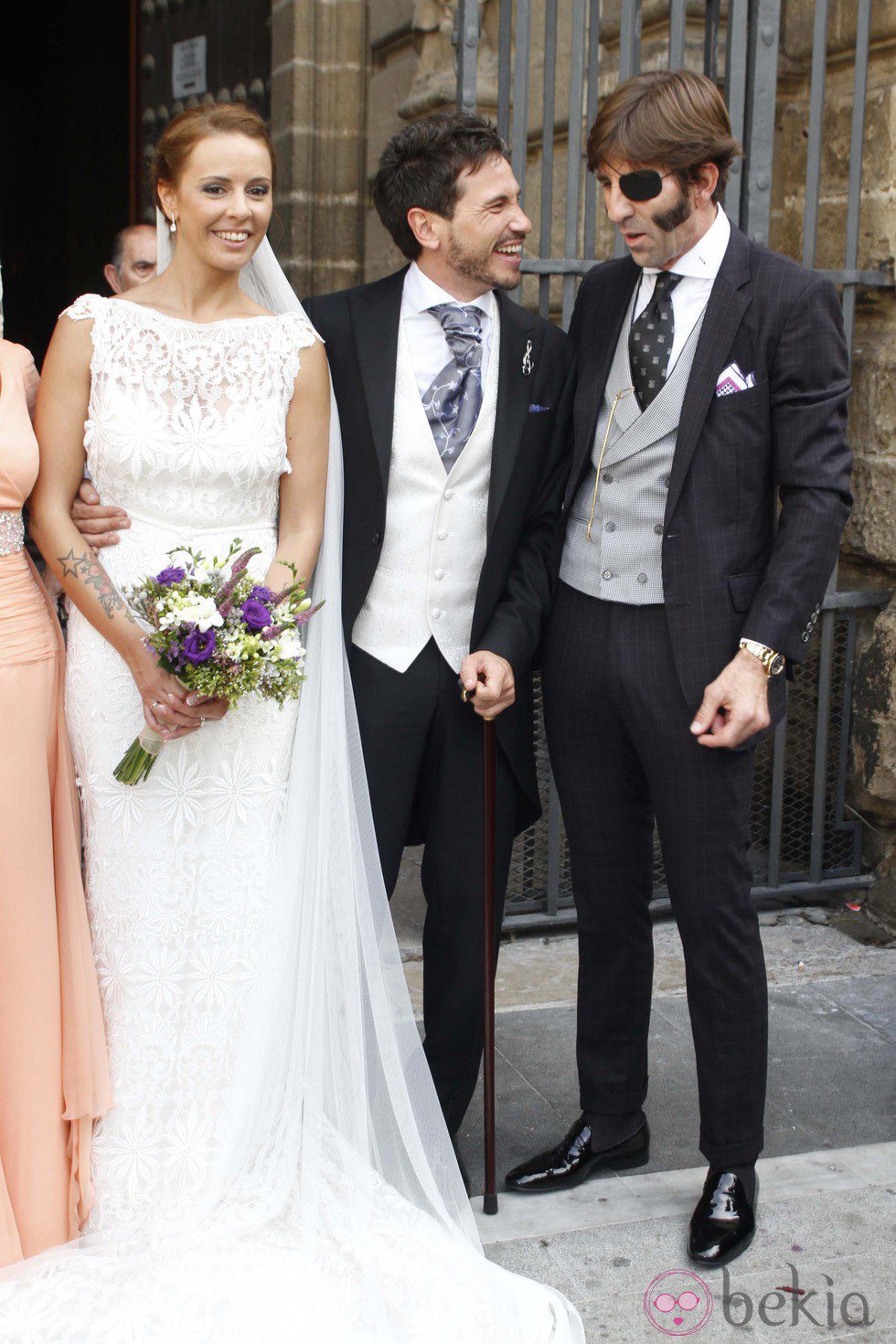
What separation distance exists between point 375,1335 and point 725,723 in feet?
4.28

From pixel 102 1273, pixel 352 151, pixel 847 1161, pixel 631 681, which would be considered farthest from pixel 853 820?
pixel 352 151

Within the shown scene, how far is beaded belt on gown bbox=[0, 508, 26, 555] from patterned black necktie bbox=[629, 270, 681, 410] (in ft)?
4.10

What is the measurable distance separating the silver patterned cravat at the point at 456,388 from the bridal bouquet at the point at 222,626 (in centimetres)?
51

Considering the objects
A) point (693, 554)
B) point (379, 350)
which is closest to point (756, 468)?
point (693, 554)

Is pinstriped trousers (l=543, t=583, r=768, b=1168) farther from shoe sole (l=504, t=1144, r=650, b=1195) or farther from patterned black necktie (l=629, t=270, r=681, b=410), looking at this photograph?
patterned black necktie (l=629, t=270, r=681, b=410)

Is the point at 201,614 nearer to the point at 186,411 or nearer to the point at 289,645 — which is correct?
the point at 289,645

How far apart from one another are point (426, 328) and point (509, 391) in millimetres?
219

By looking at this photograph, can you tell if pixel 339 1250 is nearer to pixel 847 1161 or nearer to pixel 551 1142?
pixel 551 1142

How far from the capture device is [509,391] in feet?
10.4

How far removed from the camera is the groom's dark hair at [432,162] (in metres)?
3.12

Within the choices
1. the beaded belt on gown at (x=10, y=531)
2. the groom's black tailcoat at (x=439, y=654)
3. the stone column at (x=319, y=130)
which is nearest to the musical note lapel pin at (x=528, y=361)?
the groom's black tailcoat at (x=439, y=654)

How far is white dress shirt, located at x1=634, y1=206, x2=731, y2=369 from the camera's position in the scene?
119 inches

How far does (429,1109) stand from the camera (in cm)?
311

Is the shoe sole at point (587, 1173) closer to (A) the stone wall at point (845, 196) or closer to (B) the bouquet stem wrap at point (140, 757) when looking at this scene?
(B) the bouquet stem wrap at point (140, 757)
